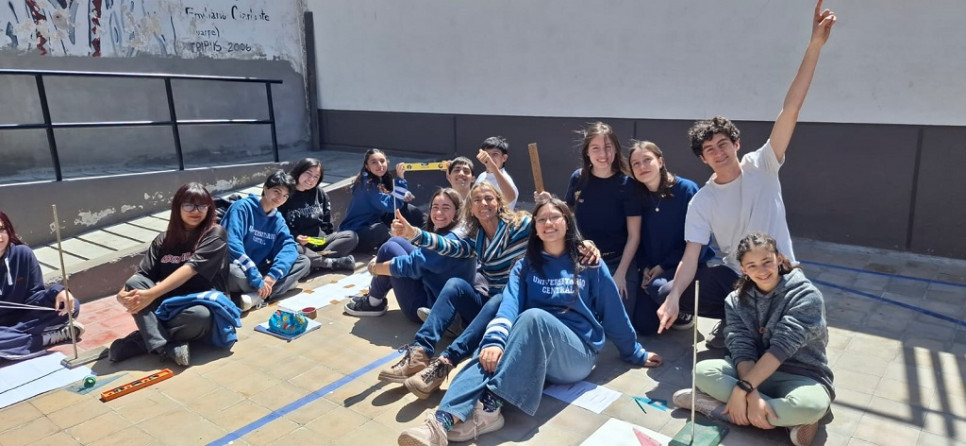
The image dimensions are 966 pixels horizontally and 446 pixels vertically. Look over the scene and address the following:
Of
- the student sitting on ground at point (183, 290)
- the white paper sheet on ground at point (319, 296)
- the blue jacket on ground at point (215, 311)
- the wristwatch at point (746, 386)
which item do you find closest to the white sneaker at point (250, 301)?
the white paper sheet on ground at point (319, 296)

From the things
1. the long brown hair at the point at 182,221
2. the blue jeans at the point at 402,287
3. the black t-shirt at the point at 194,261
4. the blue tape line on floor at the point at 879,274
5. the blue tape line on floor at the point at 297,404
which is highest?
the long brown hair at the point at 182,221

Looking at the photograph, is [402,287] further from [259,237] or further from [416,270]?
[259,237]

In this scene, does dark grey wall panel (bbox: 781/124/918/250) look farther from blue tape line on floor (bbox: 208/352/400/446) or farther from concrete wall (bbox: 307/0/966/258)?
blue tape line on floor (bbox: 208/352/400/446)

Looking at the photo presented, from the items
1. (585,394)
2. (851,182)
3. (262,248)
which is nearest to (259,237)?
(262,248)

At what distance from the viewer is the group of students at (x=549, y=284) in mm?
2980

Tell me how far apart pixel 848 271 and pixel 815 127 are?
1.49m

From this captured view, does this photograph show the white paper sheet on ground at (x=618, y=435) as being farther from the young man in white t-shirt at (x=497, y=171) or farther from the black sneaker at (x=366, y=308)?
the young man in white t-shirt at (x=497, y=171)

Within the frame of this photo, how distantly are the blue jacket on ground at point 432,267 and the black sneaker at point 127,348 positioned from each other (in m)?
1.67

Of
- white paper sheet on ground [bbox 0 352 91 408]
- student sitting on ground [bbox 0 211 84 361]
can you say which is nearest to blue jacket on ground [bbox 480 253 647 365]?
white paper sheet on ground [bbox 0 352 91 408]

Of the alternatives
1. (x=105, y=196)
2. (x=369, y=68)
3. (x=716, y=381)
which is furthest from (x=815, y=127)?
(x=105, y=196)

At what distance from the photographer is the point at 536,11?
25.5 ft

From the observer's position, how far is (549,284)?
3459 millimetres

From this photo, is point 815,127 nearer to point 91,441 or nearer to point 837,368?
point 837,368

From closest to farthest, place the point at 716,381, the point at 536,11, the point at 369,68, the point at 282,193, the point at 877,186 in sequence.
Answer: the point at 716,381 < the point at 282,193 < the point at 877,186 < the point at 536,11 < the point at 369,68
